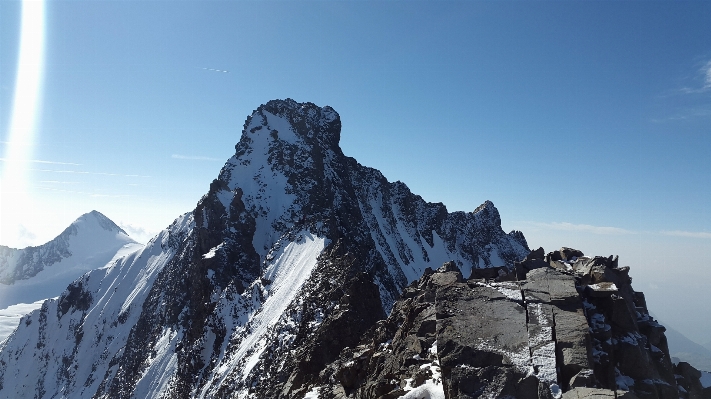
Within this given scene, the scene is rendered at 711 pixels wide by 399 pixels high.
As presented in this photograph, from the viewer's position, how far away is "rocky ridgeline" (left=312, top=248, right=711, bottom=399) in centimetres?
1370

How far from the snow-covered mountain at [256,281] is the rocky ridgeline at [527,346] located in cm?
892

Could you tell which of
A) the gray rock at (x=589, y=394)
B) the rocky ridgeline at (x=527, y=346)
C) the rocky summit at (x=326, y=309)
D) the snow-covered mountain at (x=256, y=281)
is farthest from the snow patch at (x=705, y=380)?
the snow-covered mountain at (x=256, y=281)

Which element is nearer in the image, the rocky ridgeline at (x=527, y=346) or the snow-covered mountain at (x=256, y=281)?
the rocky ridgeline at (x=527, y=346)

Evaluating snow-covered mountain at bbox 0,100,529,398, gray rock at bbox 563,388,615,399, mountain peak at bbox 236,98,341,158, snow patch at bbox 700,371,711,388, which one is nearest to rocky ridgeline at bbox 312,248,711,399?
gray rock at bbox 563,388,615,399

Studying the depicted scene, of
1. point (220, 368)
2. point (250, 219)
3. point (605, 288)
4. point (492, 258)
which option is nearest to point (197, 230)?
point (250, 219)

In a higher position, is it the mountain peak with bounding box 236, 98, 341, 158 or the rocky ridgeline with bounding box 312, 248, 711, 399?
the mountain peak with bounding box 236, 98, 341, 158

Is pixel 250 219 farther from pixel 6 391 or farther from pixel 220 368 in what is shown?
pixel 6 391

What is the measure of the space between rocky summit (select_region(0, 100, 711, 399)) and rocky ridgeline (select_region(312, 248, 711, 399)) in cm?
7

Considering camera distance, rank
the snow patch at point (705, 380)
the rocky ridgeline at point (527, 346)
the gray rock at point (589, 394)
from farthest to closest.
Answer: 1. the snow patch at point (705, 380)
2. the rocky ridgeline at point (527, 346)
3. the gray rock at point (589, 394)

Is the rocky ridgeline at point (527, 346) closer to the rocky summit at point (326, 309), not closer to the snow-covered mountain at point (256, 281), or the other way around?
the rocky summit at point (326, 309)

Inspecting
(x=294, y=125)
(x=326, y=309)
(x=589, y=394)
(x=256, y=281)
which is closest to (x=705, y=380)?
(x=589, y=394)

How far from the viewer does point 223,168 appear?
83438 mm

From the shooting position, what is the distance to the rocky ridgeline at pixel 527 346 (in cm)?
1370

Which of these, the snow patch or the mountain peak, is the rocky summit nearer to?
the snow patch
